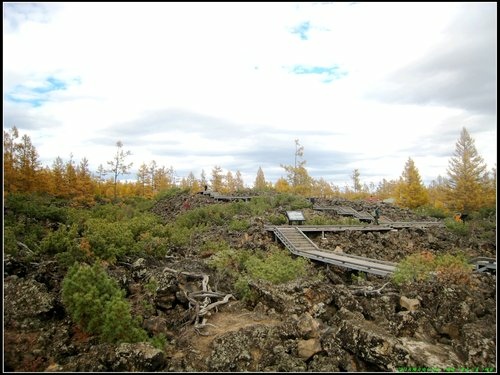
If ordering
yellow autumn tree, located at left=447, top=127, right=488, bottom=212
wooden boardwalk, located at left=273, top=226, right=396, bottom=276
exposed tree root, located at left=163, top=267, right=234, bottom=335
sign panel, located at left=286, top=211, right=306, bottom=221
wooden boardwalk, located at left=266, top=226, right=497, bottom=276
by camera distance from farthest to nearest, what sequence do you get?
yellow autumn tree, located at left=447, top=127, right=488, bottom=212, sign panel, located at left=286, top=211, right=306, bottom=221, wooden boardwalk, located at left=273, top=226, right=396, bottom=276, wooden boardwalk, located at left=266, top=226, right=497, bottom=276, exposed tree root, located at left=163, top=267, right=234, bottom=335

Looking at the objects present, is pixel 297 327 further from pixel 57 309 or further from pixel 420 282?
pixel 57 309

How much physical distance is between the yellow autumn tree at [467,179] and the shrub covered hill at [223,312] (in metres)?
29.3

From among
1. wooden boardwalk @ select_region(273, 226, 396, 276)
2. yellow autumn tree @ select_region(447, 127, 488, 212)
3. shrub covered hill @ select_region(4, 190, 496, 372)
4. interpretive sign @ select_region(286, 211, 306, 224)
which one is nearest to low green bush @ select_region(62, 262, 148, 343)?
shrub covered hill @ select_region(4, 190, 496, 372)

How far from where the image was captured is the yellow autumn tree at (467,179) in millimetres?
37625

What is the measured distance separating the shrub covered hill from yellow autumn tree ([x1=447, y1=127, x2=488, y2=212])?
1152 inches

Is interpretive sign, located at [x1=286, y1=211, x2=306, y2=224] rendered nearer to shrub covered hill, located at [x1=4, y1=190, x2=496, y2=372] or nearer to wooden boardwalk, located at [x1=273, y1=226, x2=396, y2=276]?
wooden boardwalk, located at [x1=273, y1=226, x2=396, y2=276]

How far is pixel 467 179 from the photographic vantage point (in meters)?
38.4

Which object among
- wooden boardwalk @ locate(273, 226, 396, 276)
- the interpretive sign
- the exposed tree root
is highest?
the interpretive sign

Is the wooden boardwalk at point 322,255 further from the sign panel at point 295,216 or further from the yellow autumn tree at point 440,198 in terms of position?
the yellow autumn tree at point 440,198

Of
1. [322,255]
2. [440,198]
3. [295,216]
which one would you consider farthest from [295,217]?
[440,198]

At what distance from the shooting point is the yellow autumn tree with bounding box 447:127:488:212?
123 feet

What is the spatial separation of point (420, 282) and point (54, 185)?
3751 centimetres

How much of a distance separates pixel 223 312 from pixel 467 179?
37515 mm

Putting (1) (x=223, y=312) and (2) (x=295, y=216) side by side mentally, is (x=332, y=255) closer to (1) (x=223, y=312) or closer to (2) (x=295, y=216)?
(2) (x=295, y=216)
